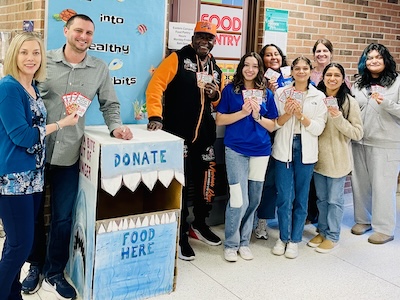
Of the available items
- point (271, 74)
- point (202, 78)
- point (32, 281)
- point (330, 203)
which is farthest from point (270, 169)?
point (32, 281)

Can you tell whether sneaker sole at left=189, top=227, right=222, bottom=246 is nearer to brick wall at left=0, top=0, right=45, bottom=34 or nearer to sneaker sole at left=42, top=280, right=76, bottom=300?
sneaker sole at left=42, top=280, right=76, bottom=300

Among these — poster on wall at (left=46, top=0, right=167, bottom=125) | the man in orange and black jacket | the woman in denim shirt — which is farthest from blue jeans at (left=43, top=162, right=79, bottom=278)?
the man in orange and black jacket

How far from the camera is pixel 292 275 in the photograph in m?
3.31

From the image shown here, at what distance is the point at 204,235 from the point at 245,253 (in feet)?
1.40

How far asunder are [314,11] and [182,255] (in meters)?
2.86

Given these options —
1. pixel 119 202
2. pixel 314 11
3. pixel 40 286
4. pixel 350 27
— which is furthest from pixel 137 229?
pixel 350 27

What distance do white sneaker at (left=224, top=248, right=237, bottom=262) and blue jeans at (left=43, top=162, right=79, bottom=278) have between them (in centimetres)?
119

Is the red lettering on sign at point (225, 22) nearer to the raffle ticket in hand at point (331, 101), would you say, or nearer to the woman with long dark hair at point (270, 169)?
the woman with long dark hair at point (270, 169)

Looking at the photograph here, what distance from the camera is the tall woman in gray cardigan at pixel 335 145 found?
356cm

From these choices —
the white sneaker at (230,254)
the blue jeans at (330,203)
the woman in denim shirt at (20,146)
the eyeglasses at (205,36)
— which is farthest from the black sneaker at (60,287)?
the blue jeans at (330,203)

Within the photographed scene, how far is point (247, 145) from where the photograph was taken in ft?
10.9

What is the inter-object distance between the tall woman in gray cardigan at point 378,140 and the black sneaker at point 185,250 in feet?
5.42

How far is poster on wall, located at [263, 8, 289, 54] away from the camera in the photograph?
14.5 ft

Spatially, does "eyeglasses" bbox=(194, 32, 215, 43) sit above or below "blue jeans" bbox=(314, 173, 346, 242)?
above
